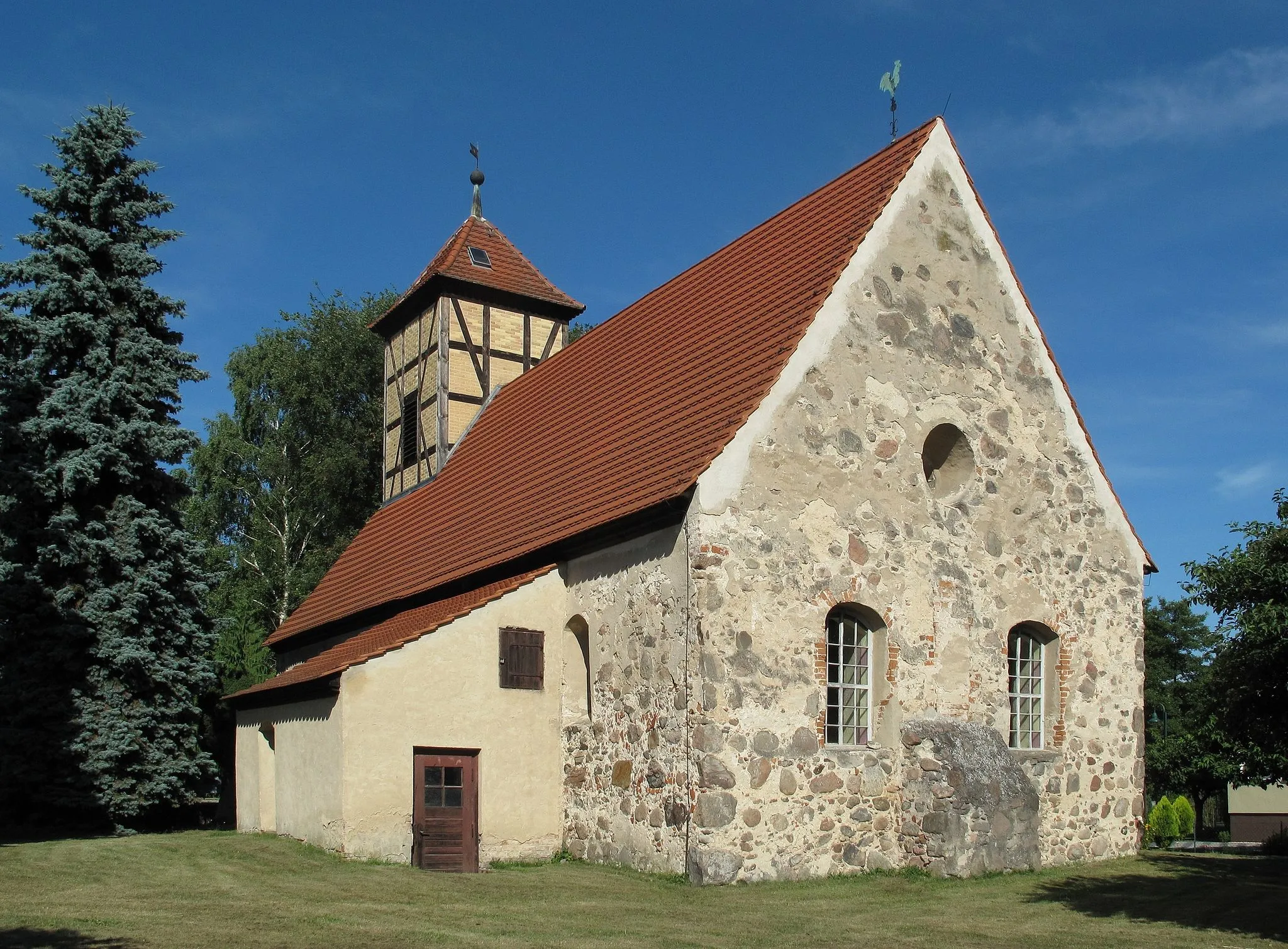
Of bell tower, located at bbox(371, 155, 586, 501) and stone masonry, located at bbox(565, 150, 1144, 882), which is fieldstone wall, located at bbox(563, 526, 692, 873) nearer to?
stone masonry, located at bbox(565, 150, 1144, 882)

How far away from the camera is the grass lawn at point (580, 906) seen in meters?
9.86

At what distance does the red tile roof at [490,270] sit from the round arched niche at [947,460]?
1208 centimetres

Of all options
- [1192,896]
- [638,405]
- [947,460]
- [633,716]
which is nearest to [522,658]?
[633,716]

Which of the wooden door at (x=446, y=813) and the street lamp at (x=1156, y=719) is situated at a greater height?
the wooden door at (x=446, y=813)

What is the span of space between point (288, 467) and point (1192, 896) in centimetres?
2843

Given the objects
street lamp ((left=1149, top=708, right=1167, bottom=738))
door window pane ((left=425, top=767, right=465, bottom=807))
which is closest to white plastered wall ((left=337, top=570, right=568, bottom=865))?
door window pane ((left=425, top=767, right=465, bottom=807))

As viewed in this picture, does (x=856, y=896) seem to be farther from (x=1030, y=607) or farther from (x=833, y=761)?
(x=1030, y=607)

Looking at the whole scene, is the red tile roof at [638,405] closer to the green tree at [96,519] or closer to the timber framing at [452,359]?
the timber framing at [452,359]

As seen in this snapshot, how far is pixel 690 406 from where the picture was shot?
51.5ft

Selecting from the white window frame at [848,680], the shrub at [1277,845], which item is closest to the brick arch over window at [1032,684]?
the white window frame at [848,680]

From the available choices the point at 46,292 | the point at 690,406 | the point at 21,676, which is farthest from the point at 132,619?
the point at 690,406

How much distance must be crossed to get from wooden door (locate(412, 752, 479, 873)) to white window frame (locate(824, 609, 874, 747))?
4519mm

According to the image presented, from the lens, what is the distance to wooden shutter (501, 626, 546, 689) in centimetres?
1594

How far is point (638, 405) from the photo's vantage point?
1738cm
